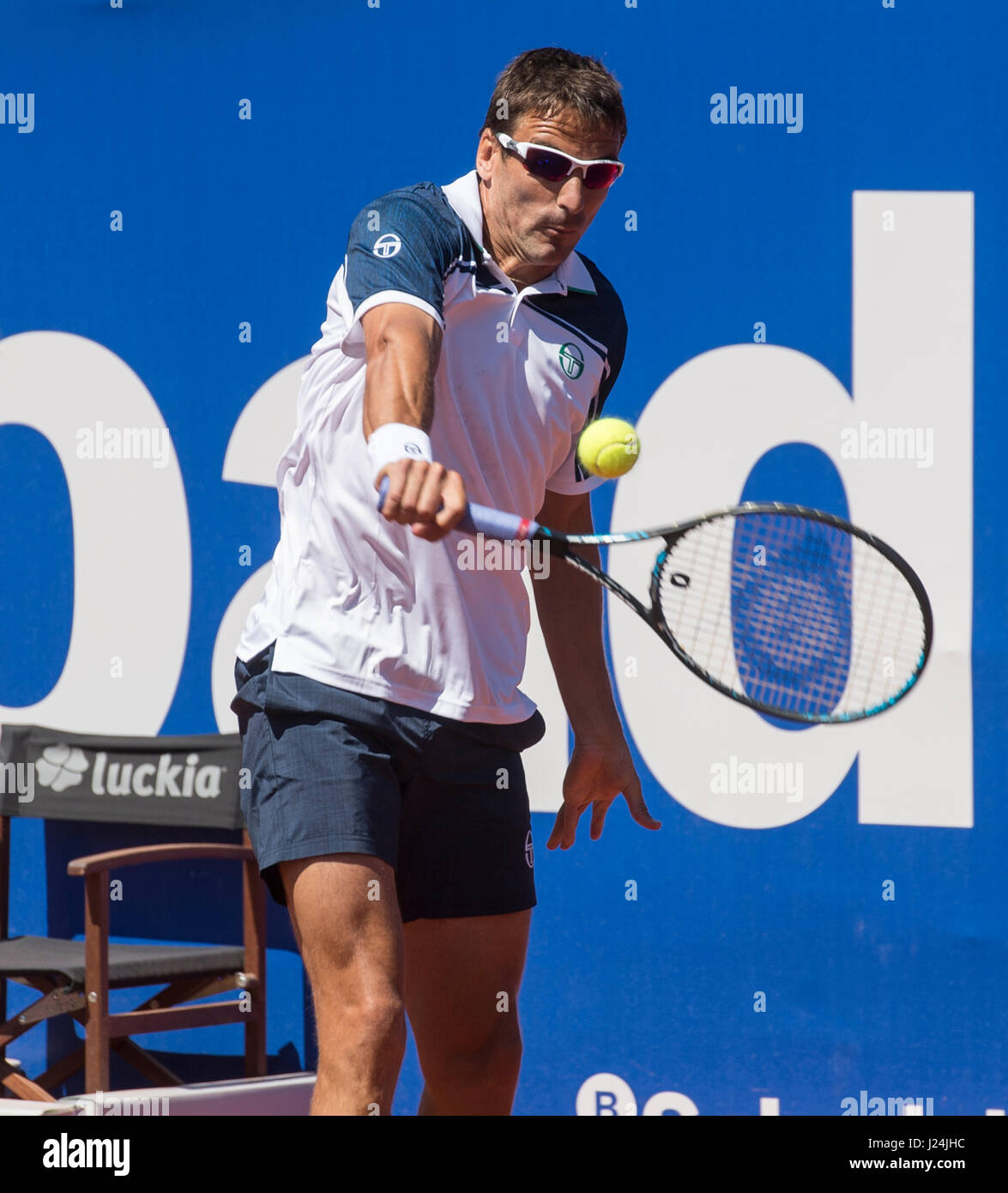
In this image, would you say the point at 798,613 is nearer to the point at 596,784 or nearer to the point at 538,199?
the point at 596,784

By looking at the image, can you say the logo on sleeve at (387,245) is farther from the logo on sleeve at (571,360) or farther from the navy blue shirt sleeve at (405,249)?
the logo on sleeve at (571,360)

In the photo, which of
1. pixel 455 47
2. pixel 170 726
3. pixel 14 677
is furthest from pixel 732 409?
pixel 14 677

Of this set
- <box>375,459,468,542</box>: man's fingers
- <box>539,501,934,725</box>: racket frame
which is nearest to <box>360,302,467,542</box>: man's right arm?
<box>375,459,468,542</box>: man's fingers

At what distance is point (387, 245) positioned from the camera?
2.31m

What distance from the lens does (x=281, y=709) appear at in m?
2.32

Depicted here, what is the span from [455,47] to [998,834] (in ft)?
7.91

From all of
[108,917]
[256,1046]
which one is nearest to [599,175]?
[108,917]

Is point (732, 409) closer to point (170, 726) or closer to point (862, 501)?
point (862, 501)

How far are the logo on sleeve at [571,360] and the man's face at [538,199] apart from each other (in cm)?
13

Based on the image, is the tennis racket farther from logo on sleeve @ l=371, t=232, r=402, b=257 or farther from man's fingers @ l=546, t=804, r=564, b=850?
logo on sleeve @ l=371, t=232, r=402, b=257

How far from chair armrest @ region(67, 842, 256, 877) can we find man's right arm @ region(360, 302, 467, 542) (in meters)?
1.98
